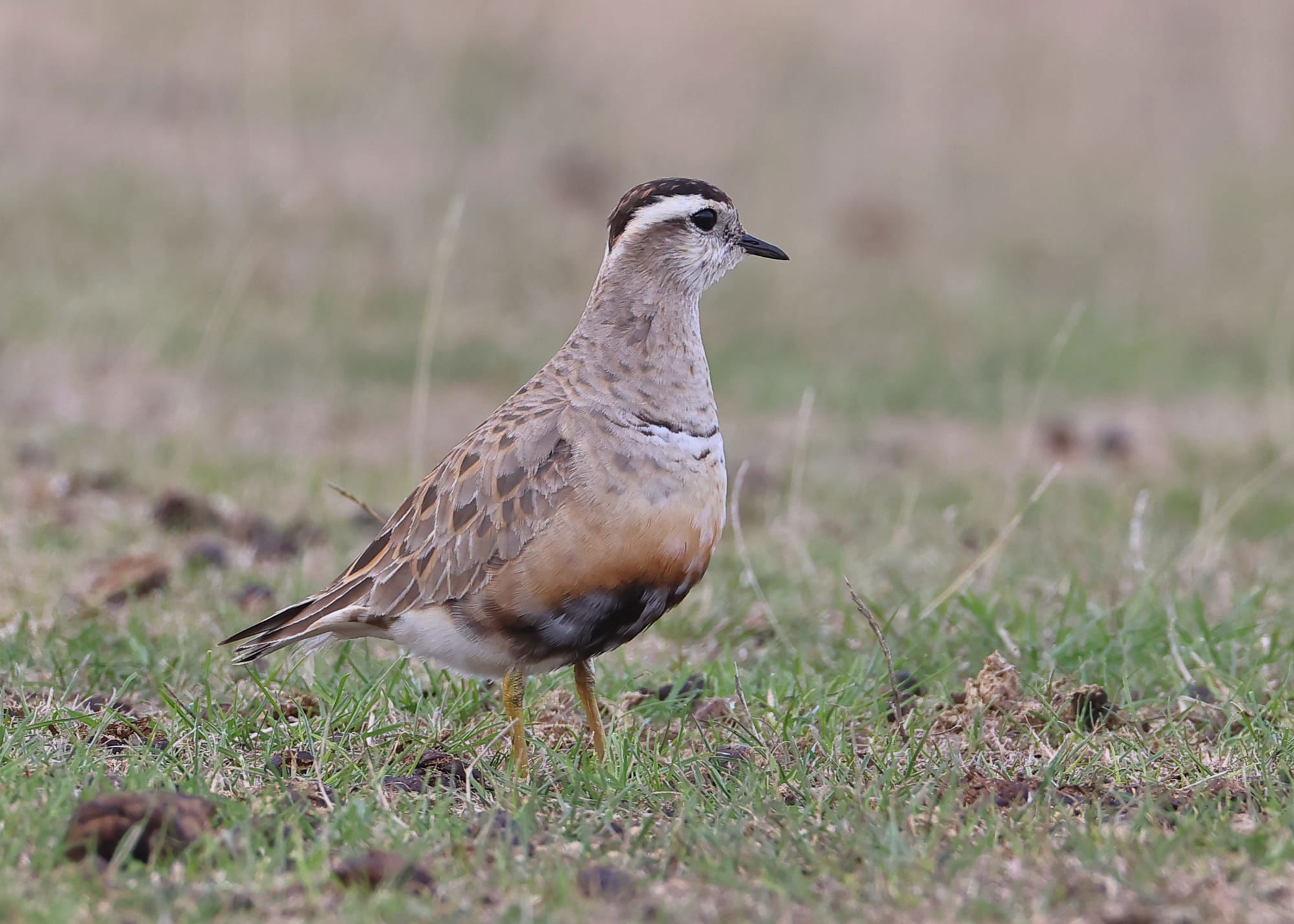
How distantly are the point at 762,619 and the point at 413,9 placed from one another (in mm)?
11280

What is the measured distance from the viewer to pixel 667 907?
10.1 ft

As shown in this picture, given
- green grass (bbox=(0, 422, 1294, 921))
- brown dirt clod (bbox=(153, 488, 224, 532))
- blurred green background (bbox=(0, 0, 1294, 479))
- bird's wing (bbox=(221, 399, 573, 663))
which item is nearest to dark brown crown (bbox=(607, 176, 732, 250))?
bird's wing (bbox=(221, 399, 573, 663))

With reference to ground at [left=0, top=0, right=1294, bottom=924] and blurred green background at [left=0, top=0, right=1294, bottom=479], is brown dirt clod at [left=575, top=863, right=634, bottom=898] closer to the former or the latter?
ground at [left=0, top=0, right=1294, bottom=924]

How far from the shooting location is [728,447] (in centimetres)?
1006

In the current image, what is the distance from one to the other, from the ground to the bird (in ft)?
0.91

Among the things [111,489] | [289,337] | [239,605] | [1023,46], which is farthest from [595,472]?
[1023,46]

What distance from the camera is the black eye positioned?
475cm

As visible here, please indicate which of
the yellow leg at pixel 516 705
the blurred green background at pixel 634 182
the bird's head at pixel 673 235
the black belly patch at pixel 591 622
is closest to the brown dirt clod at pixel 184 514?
the blurred green background at pixel 634 182

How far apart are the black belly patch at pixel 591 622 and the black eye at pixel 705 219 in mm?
1258

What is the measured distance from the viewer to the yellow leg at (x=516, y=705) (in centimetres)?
410

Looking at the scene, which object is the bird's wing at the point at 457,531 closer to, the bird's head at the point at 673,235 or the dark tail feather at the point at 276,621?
the dark tail feather at the point at 276,621

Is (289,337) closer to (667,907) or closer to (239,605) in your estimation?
(239,605)

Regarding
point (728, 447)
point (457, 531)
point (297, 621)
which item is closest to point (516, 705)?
point (457, 531)

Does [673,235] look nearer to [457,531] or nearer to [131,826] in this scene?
[457,531]
